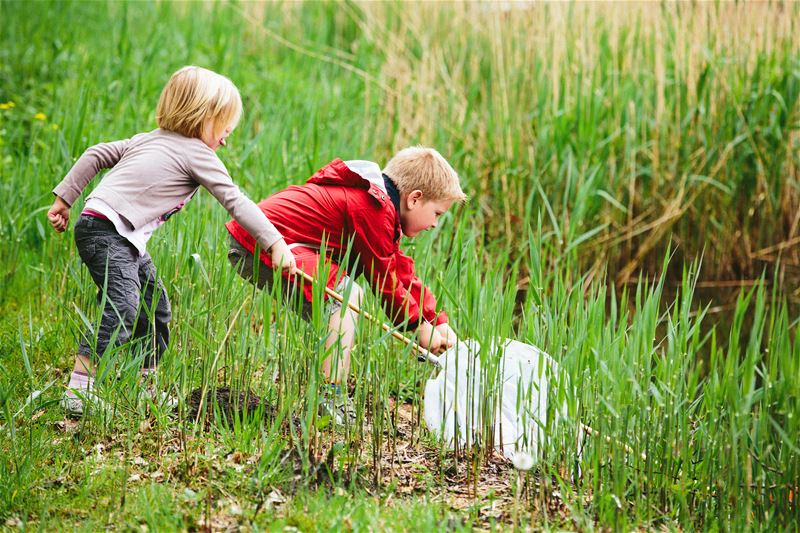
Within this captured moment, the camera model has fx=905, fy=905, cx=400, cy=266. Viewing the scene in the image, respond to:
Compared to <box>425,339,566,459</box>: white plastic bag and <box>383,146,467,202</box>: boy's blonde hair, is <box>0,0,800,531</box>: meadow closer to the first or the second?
<box>425,339,566,459</box>: white plastic bag

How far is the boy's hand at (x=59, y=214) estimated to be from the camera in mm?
2979

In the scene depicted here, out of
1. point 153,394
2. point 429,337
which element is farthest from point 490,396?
point 153,394

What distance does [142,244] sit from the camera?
2.96 m

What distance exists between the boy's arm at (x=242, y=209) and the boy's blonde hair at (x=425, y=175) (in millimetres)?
497

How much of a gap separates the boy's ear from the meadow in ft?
0.69

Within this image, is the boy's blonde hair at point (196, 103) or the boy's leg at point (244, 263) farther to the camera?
the boy's leg at point (244, 263)

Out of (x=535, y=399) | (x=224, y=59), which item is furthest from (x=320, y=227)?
(x=224, y=59)

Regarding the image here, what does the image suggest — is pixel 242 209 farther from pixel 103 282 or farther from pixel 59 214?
pixel 59 214

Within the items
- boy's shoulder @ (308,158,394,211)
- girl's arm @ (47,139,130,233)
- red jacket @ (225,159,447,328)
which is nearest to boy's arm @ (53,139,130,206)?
girl's arm @ (47,139,130,233)

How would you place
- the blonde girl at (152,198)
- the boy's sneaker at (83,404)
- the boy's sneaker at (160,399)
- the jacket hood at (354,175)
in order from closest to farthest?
1. the boy's sneaker at (83,404)
2. the boy's sneaker at (160,399)
3. the blonde girl at (152,198)
4. the jacket hood at (354,175)

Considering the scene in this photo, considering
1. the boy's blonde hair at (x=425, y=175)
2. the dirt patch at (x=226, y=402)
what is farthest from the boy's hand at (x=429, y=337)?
the dirt patch at (x=226, y=402)

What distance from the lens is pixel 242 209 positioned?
2.82 metres

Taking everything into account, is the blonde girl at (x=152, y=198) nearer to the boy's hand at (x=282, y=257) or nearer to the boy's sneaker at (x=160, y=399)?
the boy's hand at (x=282, y=257)

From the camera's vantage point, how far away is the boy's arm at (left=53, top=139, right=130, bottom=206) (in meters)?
3.01
